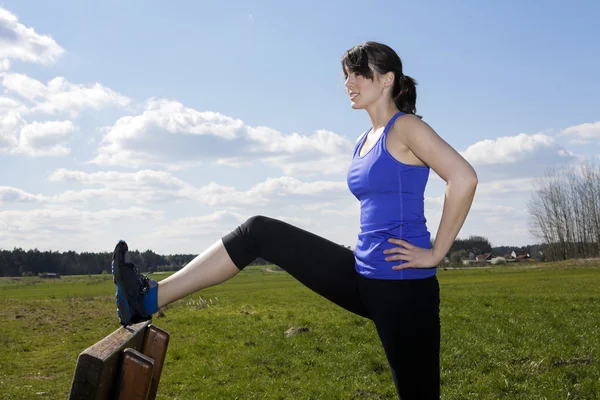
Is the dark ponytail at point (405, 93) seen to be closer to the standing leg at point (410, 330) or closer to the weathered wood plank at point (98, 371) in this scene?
the standing leg at point (410, 330)

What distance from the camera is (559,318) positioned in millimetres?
16125

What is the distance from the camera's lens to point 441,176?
316 centimetres

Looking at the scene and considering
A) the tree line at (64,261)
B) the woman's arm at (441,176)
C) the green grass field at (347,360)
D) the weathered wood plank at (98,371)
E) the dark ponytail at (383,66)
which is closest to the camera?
the weathered wood plank at (98,371)

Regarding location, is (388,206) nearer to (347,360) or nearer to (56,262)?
(347,360)

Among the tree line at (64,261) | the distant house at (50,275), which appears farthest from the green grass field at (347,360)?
the distant house at (50,275)

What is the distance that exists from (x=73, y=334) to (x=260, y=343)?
10.1 m

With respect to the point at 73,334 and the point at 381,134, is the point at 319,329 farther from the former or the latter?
the point at 381,134

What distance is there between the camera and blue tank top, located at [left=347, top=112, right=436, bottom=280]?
315cm

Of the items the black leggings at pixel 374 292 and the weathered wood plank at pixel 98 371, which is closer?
the weathered wood plank at pixel 98 371

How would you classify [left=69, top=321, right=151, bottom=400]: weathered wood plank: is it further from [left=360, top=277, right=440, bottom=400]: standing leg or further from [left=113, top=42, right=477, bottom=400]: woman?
[left=360, top=277, right=440, bottom=400]: standing leg

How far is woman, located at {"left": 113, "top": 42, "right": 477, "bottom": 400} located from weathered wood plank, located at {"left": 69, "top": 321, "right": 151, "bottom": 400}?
805 mm

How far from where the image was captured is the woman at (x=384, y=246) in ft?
10.3

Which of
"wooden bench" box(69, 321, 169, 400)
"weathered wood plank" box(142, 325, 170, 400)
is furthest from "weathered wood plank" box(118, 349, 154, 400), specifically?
"weathered wood plank" box(142, 325, 170, 400)

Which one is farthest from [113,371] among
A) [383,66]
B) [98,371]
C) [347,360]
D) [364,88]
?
[347,360]
